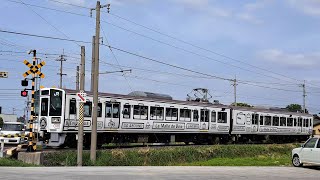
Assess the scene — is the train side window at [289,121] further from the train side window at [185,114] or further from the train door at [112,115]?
the train door at [112,115]

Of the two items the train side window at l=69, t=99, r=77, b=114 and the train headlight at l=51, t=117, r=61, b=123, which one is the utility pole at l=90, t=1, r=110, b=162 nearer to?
the train headlight at l=51, t=117, r=61, b=123

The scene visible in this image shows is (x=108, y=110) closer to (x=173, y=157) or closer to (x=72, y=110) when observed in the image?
(x=72, y=110)

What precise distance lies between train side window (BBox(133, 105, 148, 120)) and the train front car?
17.1 ft

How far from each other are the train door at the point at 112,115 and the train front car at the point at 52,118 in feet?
9.64

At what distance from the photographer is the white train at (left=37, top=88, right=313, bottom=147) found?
76.1ft

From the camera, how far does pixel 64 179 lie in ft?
39.4

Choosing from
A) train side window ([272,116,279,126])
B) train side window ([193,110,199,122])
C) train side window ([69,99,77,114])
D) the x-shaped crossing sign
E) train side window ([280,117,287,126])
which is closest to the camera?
the x-shaped crossing sign

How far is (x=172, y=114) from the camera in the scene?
29.5m

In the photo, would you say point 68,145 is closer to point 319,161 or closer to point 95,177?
point 95,177

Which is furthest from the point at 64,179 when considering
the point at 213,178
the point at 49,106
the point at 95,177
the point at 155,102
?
the point at 155,102

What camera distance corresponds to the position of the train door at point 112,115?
25.0 m

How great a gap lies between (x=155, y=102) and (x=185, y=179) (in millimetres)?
14854

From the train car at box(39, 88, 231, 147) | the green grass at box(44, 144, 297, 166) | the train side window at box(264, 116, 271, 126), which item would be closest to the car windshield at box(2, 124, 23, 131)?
the train car at box(39, 88, 231, 147)

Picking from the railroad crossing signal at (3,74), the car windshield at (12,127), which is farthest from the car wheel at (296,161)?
the car windshield at (12,127)
